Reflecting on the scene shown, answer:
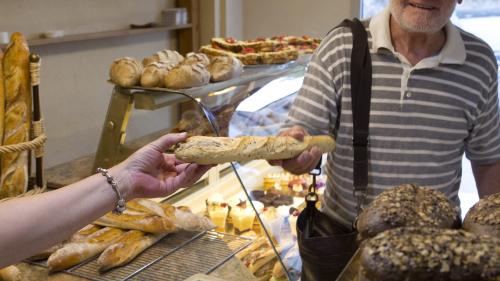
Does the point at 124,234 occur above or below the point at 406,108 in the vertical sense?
below

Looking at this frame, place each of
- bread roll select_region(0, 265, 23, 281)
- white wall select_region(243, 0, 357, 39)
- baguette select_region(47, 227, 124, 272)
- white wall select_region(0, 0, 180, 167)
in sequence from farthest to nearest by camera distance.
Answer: white wall select_region(243, 0, 357, 39) < white wall select_region(0, 0, 180, 167) < baguette select_region(47, 227, 124, 272) < bread roll select_region(0, 265, 23, 281)

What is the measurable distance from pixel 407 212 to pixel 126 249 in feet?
4.47

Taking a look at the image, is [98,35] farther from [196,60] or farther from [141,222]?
[141,222]

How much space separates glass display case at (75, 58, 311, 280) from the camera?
184 cm

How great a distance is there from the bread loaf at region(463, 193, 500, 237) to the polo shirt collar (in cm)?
110

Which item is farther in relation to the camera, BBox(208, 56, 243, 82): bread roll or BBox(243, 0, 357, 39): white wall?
BBox(243, 0, 357, 39): white wall

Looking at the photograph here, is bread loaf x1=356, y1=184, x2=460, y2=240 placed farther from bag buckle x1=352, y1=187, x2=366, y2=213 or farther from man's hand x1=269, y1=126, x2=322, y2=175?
bag buckle x1=352, y1=187, x2=366, y2=213

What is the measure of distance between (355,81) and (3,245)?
1.08 metres

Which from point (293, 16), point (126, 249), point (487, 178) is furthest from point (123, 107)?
point (293, 16)

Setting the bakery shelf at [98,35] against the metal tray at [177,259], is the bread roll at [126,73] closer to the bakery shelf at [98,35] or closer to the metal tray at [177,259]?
the metal tray at [177,259]

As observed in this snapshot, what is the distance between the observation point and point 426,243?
Answer: 0.58 meters

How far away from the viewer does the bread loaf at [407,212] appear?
0.68 metres

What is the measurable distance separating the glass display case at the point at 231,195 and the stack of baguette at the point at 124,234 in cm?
3

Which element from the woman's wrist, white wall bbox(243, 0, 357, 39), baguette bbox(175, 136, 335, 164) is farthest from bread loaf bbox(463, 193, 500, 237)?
white wall bbox(243, 0, 357, 39)
